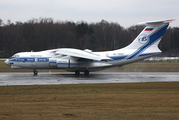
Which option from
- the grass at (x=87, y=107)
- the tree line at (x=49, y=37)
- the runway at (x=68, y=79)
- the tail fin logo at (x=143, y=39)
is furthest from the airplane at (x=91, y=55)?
the tree line at (x=49, y=37)

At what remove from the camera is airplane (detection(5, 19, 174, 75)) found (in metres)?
23.0

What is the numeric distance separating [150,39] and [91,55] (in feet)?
22.3

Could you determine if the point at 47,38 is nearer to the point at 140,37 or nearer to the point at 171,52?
the point at 171,52

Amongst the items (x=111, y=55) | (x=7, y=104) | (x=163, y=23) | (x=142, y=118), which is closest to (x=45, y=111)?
(x=7, y=104)

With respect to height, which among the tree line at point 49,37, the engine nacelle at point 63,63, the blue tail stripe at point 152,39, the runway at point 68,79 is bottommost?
the runway at point 68,79

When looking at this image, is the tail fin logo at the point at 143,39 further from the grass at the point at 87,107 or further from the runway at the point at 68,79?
the grass at the point at 87,107

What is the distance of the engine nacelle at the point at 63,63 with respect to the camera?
22531 mm

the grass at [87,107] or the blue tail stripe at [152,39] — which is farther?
the blue tail stripe at [152,39]

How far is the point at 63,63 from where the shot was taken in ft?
74.2

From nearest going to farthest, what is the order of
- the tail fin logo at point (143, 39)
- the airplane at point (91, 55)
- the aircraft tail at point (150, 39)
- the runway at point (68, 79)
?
the runway at point (68, 79) < the airplane at point (91, 55) < the aircraft tail at point (150, 39) < the tail fin logo at point (143, 39)

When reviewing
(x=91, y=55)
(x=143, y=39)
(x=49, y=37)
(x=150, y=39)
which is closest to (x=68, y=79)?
(x=91, y=55)

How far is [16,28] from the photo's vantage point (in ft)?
215

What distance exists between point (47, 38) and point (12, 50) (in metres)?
10.2

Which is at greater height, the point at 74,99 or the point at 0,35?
the point at 0,35
